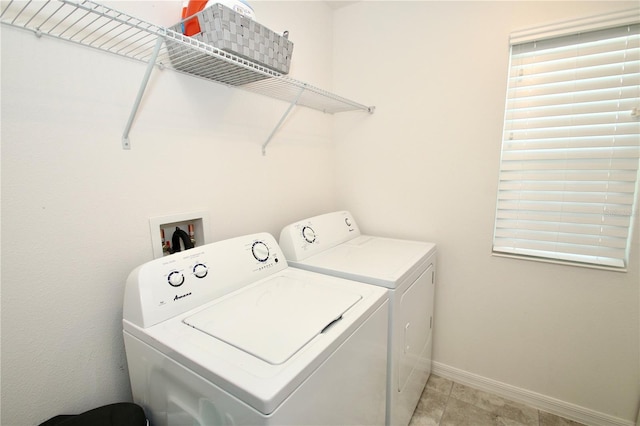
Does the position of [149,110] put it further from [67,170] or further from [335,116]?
[335,116]

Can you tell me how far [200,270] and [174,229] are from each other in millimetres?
320

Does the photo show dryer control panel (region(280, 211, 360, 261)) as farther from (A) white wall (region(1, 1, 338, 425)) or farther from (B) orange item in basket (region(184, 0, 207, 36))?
(B) orange item in basket (region(184, 0, 207, 36))

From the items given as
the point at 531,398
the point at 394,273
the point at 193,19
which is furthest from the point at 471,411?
the point at 193,19

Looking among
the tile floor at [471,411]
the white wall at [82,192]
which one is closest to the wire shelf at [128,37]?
the white wall at [82,192]

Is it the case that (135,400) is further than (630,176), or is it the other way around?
(630,176)

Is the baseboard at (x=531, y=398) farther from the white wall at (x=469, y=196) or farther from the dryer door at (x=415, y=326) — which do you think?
the dryer door at (x=415, y=326)

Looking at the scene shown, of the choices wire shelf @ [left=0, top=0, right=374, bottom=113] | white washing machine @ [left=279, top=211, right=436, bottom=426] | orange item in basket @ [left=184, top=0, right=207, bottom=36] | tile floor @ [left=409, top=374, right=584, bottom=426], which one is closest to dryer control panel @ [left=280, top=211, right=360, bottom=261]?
white washing machine @ [left=279, top=211, right=436, bottom=426]

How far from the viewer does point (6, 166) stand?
2.80 feet

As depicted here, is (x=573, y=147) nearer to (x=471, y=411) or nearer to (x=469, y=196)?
(x=469, y=196)

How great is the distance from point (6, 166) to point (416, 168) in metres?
1.97

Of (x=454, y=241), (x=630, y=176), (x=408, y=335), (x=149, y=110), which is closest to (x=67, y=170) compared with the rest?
(x=149, y=110)

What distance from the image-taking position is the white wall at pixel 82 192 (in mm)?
881

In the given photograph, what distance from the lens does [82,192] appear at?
3.29 ft

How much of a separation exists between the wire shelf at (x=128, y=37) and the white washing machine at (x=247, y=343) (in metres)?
0.75
